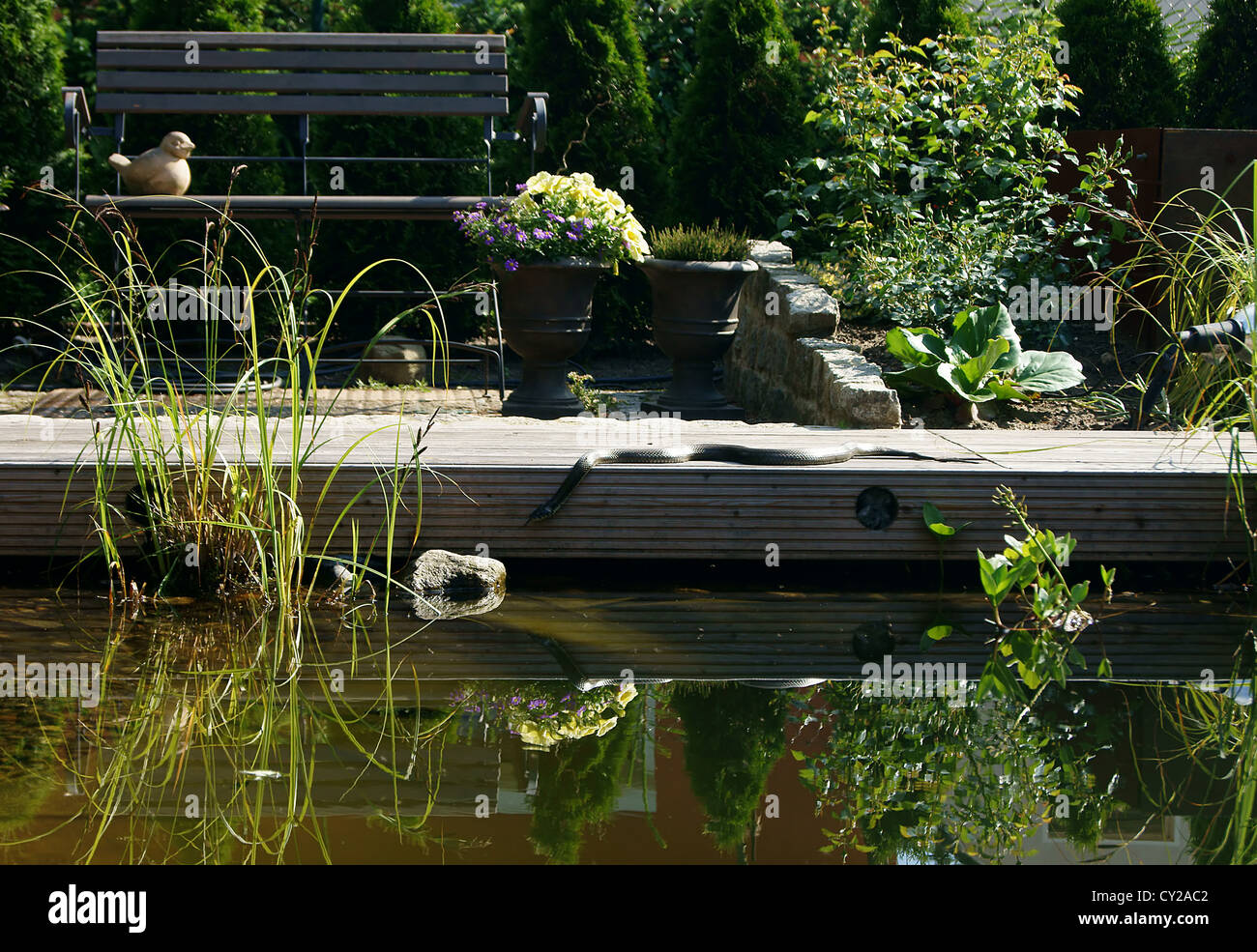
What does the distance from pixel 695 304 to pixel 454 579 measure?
273 cm

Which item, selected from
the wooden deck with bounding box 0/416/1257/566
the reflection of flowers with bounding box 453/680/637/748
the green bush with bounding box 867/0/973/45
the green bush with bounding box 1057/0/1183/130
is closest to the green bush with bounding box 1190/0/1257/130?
the green bush with bounding box 1057/0/1183/130

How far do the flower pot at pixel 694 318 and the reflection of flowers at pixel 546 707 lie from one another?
3353mm

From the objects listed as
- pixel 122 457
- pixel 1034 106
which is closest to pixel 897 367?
pixel 1034 106

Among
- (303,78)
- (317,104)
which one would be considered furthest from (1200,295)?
(303,78)

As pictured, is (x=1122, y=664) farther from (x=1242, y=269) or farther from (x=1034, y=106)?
(x=1034, y=106)

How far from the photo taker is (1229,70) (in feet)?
22.8

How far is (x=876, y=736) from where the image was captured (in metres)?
2.29

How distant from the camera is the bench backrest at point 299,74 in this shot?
6.33m

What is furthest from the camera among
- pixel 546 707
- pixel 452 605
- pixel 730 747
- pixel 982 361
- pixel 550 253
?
pixel 550 253

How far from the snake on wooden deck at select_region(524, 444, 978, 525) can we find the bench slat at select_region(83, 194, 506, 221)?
8.16 feet

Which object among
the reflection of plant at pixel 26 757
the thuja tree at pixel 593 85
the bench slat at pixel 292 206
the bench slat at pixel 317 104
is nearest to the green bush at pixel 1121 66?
the thuja tree at pixel 593 85

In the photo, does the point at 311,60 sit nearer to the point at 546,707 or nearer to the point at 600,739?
the point at 546,707

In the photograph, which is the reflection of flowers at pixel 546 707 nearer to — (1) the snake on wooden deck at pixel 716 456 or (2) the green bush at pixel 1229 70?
(1) the snake on wooden deck at pixel 716 456
